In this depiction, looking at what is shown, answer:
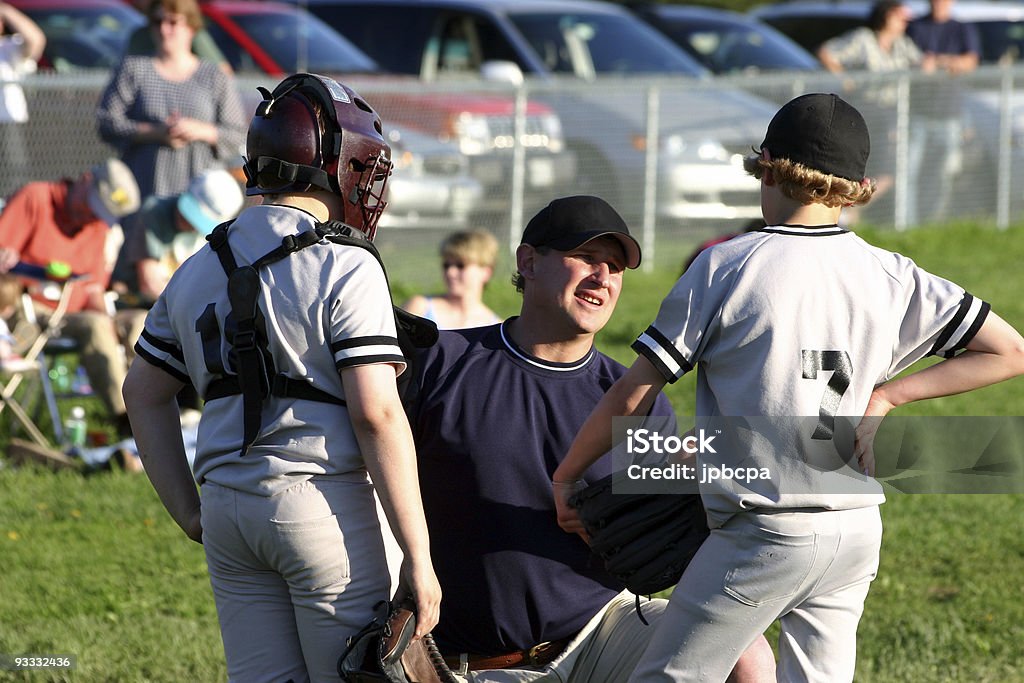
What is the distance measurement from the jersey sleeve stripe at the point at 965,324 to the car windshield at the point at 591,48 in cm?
1069

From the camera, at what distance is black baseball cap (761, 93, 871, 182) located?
10.4 feet

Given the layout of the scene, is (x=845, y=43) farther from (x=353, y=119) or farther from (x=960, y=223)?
(x=353, y=119)

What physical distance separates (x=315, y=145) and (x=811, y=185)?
1.10m

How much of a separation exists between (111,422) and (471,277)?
2444 millimetres

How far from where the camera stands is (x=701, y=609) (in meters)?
3.15

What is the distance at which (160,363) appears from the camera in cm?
329

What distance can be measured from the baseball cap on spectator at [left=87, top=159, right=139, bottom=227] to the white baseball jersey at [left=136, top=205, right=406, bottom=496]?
5151 millimetres

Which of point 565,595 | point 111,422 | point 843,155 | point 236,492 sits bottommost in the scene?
point 111,422

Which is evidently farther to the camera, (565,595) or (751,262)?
(565,595)

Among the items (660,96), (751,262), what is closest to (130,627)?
(751,262)

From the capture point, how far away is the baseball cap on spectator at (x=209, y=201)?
Result: 764 cm

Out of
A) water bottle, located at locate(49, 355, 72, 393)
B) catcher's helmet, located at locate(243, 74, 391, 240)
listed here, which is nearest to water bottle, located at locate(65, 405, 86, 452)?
water bottle, located at locate(49, 355, 72, 393)

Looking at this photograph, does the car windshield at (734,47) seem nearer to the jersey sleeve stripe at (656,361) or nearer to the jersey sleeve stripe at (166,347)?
the jersey sleeve stripe at (656,361)

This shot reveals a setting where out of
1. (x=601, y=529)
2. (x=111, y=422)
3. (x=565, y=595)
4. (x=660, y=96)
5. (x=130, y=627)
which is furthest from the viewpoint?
(x=660, y=96)
